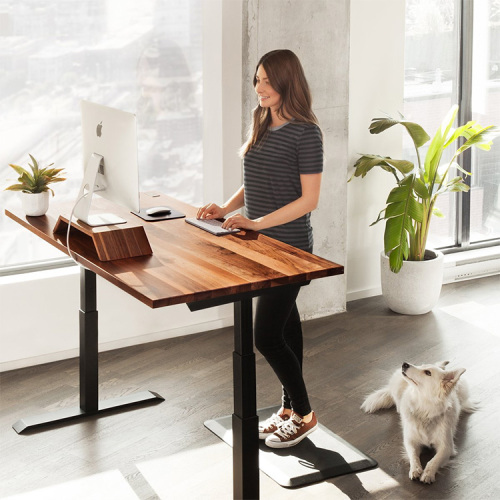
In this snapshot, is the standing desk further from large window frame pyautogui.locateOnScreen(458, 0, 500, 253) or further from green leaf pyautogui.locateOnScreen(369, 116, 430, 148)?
large window frame pyautogui.locateOnScreen(458, 0, 500, 253)

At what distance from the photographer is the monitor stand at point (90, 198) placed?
126 inches

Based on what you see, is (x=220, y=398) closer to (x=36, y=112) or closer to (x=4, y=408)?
(x=4, y=408)

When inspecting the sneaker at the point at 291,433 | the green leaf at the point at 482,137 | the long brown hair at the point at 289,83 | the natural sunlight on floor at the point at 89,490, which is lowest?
the natural sunlight on floor at the point at 89,490

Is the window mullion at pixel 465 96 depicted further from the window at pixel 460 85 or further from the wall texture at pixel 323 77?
the wall texture at pixel 323 77

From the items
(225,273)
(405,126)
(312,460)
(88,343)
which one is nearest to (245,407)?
(225,273)

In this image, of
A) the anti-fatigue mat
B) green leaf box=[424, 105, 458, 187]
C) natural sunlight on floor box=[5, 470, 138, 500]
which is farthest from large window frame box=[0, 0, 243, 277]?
the anti-fatigue mat

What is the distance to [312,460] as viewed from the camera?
341 cm

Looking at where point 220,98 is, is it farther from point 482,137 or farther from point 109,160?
point 109,160

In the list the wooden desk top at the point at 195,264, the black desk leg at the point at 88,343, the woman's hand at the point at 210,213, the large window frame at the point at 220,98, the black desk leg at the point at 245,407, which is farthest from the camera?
the large window frame at the point at 220,98

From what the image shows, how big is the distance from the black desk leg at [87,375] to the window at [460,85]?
9.37 feet

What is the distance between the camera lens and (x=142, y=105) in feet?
15.4

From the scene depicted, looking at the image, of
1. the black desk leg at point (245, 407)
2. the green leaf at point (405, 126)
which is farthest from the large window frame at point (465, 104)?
the black desk leg at point (245, 407)

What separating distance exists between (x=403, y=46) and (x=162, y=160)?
1.81 m

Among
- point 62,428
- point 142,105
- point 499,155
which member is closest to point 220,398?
point 62,428
